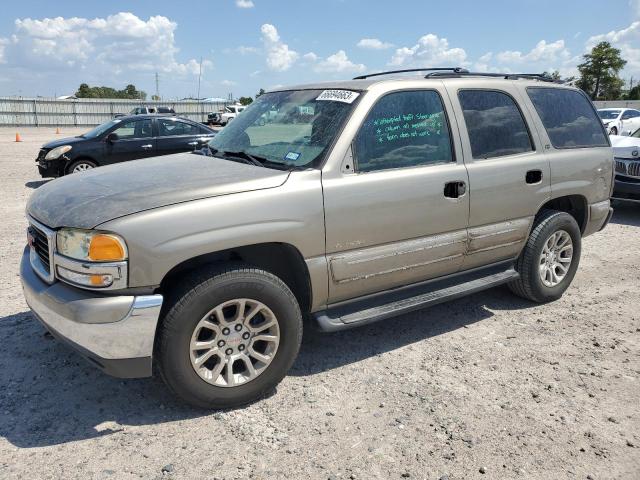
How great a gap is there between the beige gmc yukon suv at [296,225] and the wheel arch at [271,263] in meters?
0.01

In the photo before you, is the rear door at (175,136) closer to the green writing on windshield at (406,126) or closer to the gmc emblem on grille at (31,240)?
the gmc emblem on grille at (31,240)

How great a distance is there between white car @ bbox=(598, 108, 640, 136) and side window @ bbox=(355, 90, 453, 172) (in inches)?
771

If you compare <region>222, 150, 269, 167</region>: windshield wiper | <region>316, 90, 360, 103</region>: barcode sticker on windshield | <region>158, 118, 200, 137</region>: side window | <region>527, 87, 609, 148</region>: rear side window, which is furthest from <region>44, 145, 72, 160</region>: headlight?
<region>527, 87, 609, 148</region>: rear side window

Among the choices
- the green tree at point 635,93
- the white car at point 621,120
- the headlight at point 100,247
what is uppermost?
the green tree at point 635,93

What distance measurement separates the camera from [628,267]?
237 inches

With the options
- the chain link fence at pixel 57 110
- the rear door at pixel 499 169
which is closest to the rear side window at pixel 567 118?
the rear door at pixel 499 169

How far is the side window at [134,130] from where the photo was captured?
37.7ft

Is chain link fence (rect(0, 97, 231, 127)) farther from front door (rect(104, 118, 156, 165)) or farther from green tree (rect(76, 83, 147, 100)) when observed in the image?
green tree (rect(76, 83, 147, 100))

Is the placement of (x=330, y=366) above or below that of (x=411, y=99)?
below

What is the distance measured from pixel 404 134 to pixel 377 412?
6.04 feet

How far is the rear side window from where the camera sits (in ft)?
15.1

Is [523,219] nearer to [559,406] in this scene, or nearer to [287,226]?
[559,406]

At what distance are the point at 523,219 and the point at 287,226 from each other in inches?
87.9

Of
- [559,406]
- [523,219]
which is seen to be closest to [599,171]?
[523,219]
